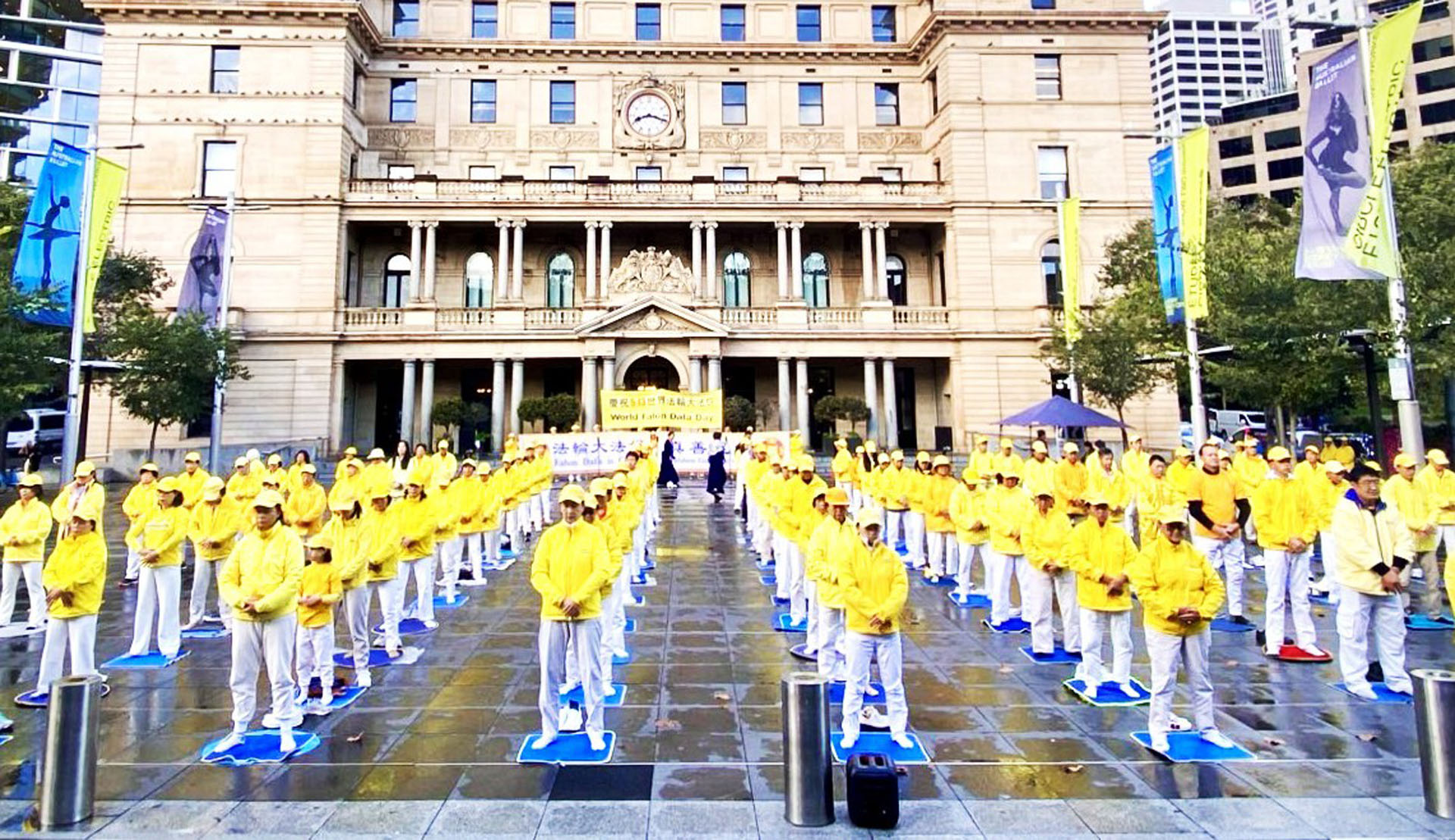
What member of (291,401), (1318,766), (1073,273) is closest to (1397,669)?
(1318,766)

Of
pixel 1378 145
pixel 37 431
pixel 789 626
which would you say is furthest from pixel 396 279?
pixel 1378 145

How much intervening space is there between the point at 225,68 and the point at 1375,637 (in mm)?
44454

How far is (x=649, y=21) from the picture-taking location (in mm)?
40688

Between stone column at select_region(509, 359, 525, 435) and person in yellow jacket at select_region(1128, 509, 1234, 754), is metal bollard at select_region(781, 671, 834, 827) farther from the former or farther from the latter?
stone column at select_region(509, 359, 525, 435)

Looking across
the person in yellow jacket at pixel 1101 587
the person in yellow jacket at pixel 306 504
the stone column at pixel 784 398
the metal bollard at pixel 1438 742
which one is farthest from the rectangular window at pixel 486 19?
the metal bollard at pixel 1438 742

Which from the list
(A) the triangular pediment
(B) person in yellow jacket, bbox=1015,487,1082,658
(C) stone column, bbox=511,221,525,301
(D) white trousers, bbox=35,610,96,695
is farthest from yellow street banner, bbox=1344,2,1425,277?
(C) stone column, bbox=511,221,525,301

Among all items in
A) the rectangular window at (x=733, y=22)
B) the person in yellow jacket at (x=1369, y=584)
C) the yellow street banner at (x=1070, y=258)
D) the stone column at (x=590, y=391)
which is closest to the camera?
the person in yellow jacket at (x=1369, y=584)

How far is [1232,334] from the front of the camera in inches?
715

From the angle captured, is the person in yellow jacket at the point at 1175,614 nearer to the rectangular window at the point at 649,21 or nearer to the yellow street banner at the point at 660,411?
the yellow street banner at the point at 660,411

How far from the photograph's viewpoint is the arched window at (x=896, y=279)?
4000 centimetres

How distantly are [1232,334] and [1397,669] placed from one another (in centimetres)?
1253

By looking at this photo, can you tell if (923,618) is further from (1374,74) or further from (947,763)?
(1374,74)

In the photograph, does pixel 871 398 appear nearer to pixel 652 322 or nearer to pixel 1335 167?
pixel 652 322

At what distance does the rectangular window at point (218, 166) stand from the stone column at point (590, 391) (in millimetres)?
18388
